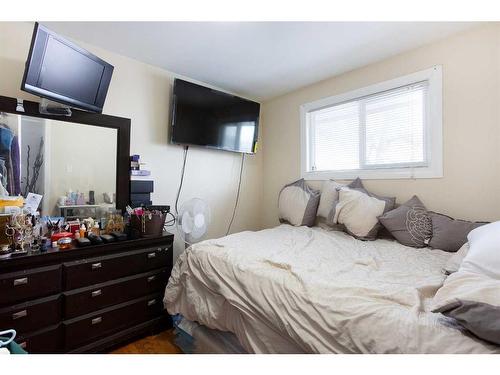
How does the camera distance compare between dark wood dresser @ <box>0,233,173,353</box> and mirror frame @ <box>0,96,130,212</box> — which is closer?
dark wood dresser @ <box>0,233,173,353</box>

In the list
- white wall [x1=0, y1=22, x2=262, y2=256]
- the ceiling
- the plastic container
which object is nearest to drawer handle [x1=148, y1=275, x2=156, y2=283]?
the plastic container

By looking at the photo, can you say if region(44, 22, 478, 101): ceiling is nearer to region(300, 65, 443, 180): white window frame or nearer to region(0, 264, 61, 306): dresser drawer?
region(300, 65, 443, 180): white window frame

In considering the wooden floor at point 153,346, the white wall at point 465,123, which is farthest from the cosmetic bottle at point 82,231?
the white wall at point 465,123

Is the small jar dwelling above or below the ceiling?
below

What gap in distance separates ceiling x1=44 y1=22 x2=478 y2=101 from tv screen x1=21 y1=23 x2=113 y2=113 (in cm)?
33

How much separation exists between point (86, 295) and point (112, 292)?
0.16 meters

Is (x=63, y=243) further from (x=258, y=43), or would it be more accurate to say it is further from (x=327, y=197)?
(x=327, y=197)

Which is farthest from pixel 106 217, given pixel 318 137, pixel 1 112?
pixel 318 137

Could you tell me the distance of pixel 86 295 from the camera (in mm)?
1621

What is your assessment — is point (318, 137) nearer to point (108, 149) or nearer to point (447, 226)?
point (447, 226)

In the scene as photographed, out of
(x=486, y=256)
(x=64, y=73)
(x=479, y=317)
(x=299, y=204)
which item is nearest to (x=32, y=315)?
(x=64, y=73)

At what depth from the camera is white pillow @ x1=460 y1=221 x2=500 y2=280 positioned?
1047 millimetres
